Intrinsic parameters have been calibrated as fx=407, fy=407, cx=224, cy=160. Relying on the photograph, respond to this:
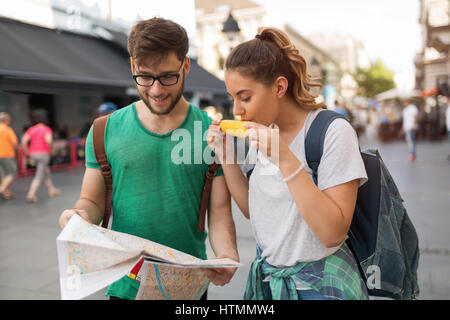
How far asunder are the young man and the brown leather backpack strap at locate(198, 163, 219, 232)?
0.9 inches

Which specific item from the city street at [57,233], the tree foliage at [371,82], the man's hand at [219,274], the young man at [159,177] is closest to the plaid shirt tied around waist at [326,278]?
the man's hand at [219,274]

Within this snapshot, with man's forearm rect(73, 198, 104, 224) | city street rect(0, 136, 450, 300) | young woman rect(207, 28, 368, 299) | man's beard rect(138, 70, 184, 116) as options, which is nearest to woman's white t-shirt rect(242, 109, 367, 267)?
young woman rect(207, 28, 368, 299)

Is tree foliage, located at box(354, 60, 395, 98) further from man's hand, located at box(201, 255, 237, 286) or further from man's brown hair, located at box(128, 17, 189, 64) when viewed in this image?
man's hand, located at box(201, 255, 237, 286)

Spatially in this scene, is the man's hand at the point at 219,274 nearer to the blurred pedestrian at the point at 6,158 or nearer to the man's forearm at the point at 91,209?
the man's forearm at the point at 91,209

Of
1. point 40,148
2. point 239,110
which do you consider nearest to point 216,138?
point 239,110

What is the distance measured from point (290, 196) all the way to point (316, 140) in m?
0.22

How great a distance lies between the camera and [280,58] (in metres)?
1.49

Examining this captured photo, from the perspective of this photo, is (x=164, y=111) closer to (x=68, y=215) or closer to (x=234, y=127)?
(x=234, y=127)

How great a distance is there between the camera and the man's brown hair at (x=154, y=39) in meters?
1.59

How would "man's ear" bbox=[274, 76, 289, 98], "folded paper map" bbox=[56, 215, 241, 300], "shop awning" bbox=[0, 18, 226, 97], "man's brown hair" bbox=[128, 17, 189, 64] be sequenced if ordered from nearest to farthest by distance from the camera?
"folded paper map" bbox=[56, 215, 241, 300]
"man's ear" bbox=[274, 76, 289, 98]
"man's brown hair" bbox=[128, 17, 189, 64]
"shop awning" bbox=[0, 18, 226, 97]

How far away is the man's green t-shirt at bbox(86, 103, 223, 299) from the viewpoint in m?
1.75

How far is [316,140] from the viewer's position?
1.41 meters

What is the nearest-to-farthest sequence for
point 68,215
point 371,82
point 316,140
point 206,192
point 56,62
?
1. point 316,140
2. point 68,215
3. point 206,192
4. point 56,62
5. point 371,82

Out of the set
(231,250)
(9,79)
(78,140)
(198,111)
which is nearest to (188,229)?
(231,250)
